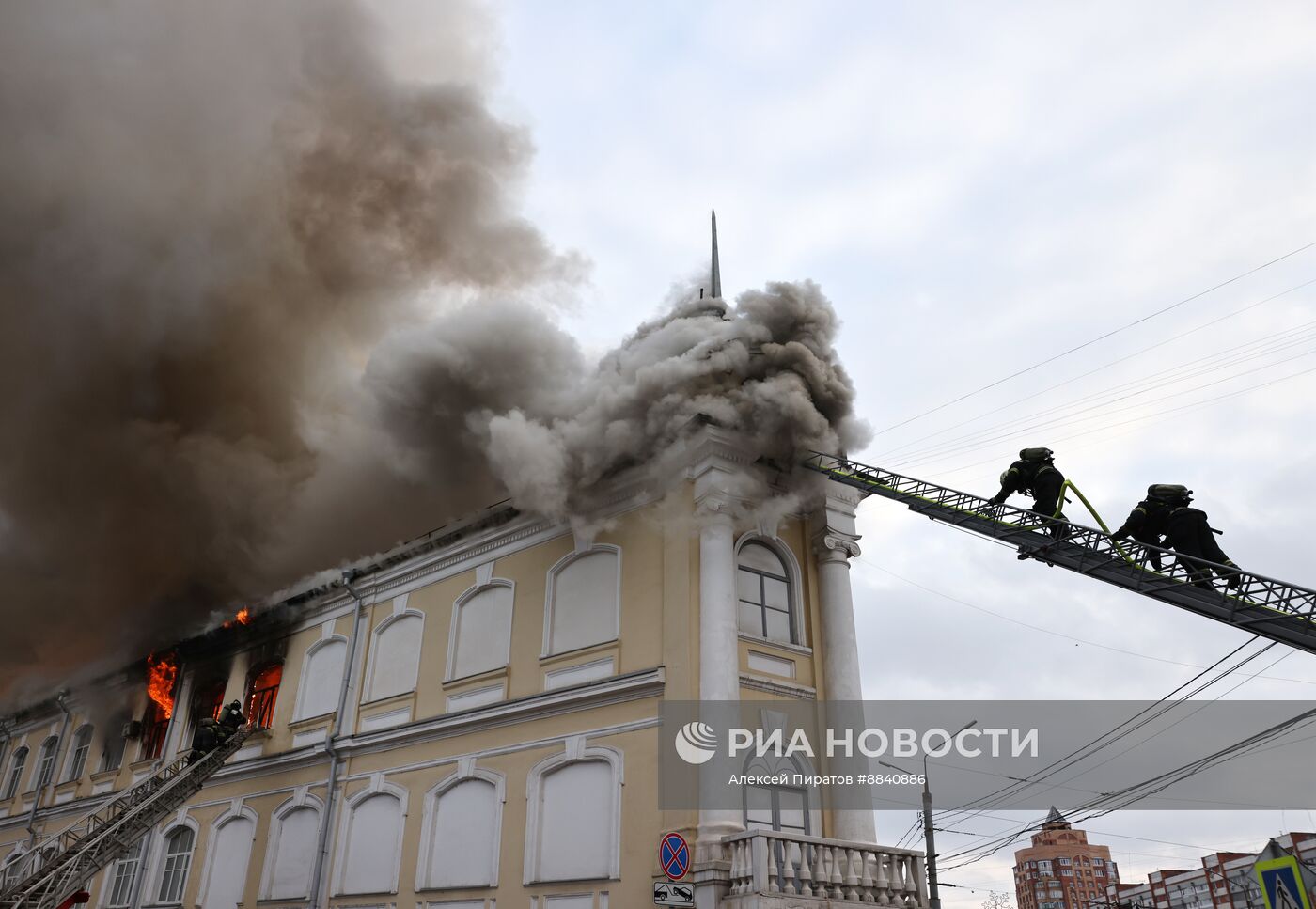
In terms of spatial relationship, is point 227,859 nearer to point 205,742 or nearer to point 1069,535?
point 205,742

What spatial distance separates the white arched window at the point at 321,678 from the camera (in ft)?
63.2

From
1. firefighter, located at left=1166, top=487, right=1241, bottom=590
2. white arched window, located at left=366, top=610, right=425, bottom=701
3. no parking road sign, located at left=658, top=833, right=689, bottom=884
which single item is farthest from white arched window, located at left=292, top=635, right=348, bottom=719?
firefighter, located at left=1166, top=487, right=1241, bottom=590

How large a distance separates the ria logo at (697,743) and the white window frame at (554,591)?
2.15m

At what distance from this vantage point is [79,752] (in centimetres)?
2602

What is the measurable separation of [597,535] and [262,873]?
10006 mm

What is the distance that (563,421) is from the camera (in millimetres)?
16406

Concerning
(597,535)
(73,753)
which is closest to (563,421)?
(597,535)

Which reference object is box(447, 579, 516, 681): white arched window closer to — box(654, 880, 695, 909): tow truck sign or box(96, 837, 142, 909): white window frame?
box(654, 880, 695, 909): tow truck sign

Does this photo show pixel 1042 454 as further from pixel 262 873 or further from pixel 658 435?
pixel 262 873

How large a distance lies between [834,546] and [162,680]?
17.9 m

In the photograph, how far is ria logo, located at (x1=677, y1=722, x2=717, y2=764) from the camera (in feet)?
40.9

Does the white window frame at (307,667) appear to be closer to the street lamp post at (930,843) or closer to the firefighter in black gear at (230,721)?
the firefighter in black gear at (230,721)

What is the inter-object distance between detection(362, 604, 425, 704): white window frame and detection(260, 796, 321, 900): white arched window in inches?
90.1

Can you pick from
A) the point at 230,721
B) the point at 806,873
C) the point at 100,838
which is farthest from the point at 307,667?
the point at 806,873
